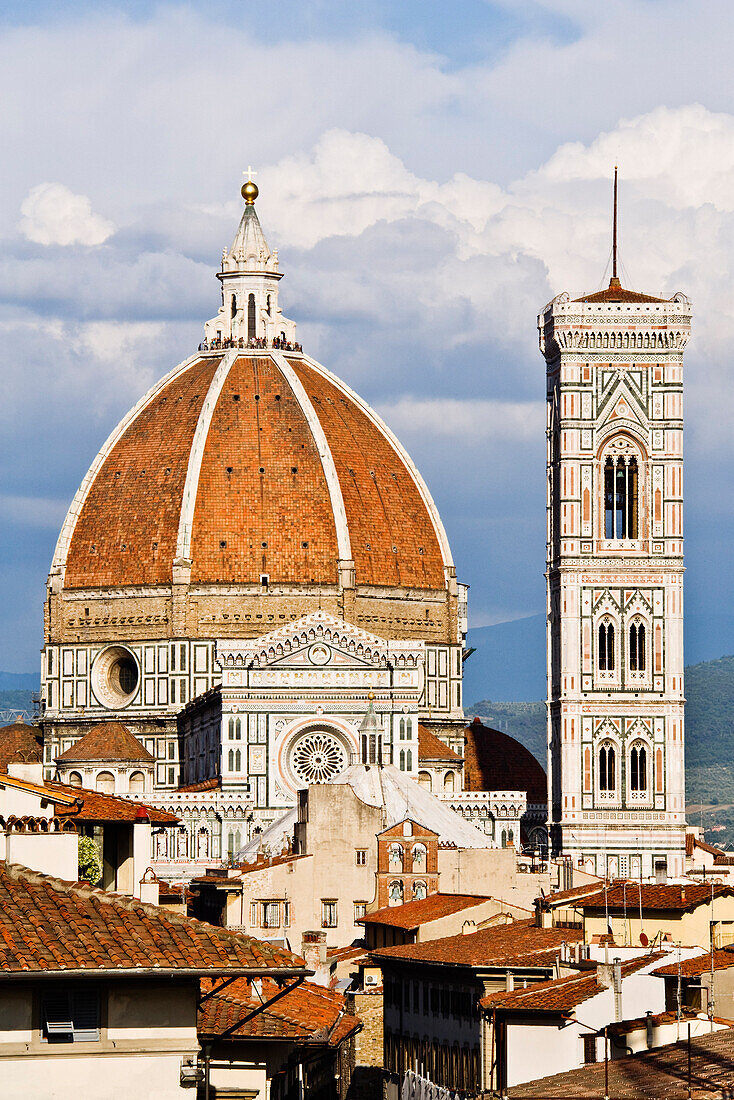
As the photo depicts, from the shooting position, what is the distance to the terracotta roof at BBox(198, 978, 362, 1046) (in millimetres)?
22688

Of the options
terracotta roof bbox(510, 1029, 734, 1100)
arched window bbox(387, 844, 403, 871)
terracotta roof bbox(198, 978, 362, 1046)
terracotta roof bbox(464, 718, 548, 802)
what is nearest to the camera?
terracotta roof bbox(510, 1029, 734, 1100)

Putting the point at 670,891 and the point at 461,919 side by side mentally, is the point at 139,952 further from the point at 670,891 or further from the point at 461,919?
the point at 461,919

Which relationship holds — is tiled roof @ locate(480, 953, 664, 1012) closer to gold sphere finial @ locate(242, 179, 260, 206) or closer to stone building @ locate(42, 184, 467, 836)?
stone building @ locate(42, 184, 467, 836)

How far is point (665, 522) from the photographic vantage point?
94438 mm

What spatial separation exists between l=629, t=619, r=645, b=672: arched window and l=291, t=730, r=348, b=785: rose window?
37.1 ft

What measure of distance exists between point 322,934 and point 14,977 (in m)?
47.2

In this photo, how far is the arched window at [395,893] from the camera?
70750 mm

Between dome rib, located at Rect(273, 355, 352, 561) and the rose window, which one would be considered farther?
dome rib, located at Rect(273, 355, 352, 561)

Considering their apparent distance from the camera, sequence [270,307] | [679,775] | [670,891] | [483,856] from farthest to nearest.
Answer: [270,307] < [679,775] < [483,856] < [670,891]

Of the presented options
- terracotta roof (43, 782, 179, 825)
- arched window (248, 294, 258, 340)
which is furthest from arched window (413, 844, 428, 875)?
arched window (248, 294, 258, 340)

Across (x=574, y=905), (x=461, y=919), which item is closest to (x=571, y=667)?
(x=461, y=919)

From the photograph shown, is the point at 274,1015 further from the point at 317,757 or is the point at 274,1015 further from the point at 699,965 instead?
the point at 317,757

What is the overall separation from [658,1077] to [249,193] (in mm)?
107912

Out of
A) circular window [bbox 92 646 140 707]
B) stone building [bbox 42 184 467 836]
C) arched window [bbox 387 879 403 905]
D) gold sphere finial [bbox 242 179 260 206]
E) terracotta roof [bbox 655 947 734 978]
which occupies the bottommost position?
arched window [bbox 387 879 403 905]
